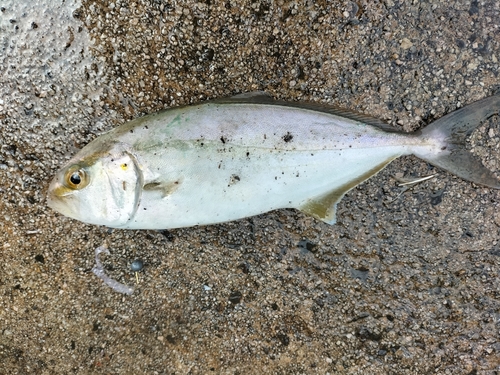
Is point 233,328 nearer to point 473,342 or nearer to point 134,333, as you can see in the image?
point 134,333

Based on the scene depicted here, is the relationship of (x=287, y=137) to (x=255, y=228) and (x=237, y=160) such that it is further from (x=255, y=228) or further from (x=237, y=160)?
(x=255, y=228)

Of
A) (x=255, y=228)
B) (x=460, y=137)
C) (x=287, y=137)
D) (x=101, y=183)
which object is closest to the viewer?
(x=101, y=183)

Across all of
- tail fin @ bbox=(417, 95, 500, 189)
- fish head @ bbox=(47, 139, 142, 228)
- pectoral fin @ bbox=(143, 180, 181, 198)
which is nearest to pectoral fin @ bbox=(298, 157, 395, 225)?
tail fin @ bbox=(417, 95, 500, 189)

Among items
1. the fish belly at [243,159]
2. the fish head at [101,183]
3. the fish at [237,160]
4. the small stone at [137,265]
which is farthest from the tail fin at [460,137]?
the small stone at [137,265]

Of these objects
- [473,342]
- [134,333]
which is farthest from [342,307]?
[134,333]

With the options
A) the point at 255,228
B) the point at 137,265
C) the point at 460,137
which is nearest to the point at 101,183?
the point at 137,265

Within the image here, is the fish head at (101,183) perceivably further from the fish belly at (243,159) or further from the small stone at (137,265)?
the small stone at (137,265)
